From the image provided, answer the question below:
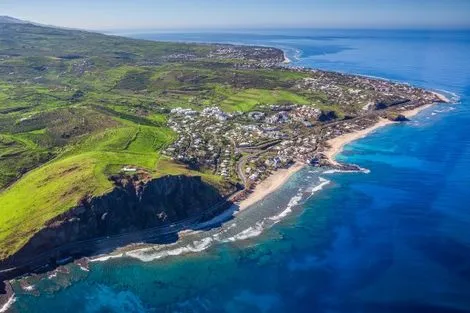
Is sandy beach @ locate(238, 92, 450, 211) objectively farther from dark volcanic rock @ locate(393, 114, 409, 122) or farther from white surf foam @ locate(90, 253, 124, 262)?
white surf foam @ locate(90, 253, 124, 262)

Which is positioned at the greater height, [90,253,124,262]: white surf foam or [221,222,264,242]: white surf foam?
[221,222,264,242]: white surf foam

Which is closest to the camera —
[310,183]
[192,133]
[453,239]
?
[453,239]

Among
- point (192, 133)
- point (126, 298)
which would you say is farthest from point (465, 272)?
point (192, 133)

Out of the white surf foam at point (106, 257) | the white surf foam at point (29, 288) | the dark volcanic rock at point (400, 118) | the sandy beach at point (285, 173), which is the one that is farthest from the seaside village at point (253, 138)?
the white surf foam at point (29, 288)

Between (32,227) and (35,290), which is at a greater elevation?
(32,227)

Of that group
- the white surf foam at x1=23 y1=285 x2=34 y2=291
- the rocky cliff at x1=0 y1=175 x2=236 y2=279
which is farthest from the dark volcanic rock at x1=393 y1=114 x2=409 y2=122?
the white surf foam at x1=23 y1=285 x2=34 y2=291

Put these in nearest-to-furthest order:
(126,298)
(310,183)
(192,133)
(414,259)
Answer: (126,298) → (414,259) → (310,183) → (192,133)

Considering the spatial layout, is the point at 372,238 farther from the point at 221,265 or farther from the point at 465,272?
the point at 221,265
